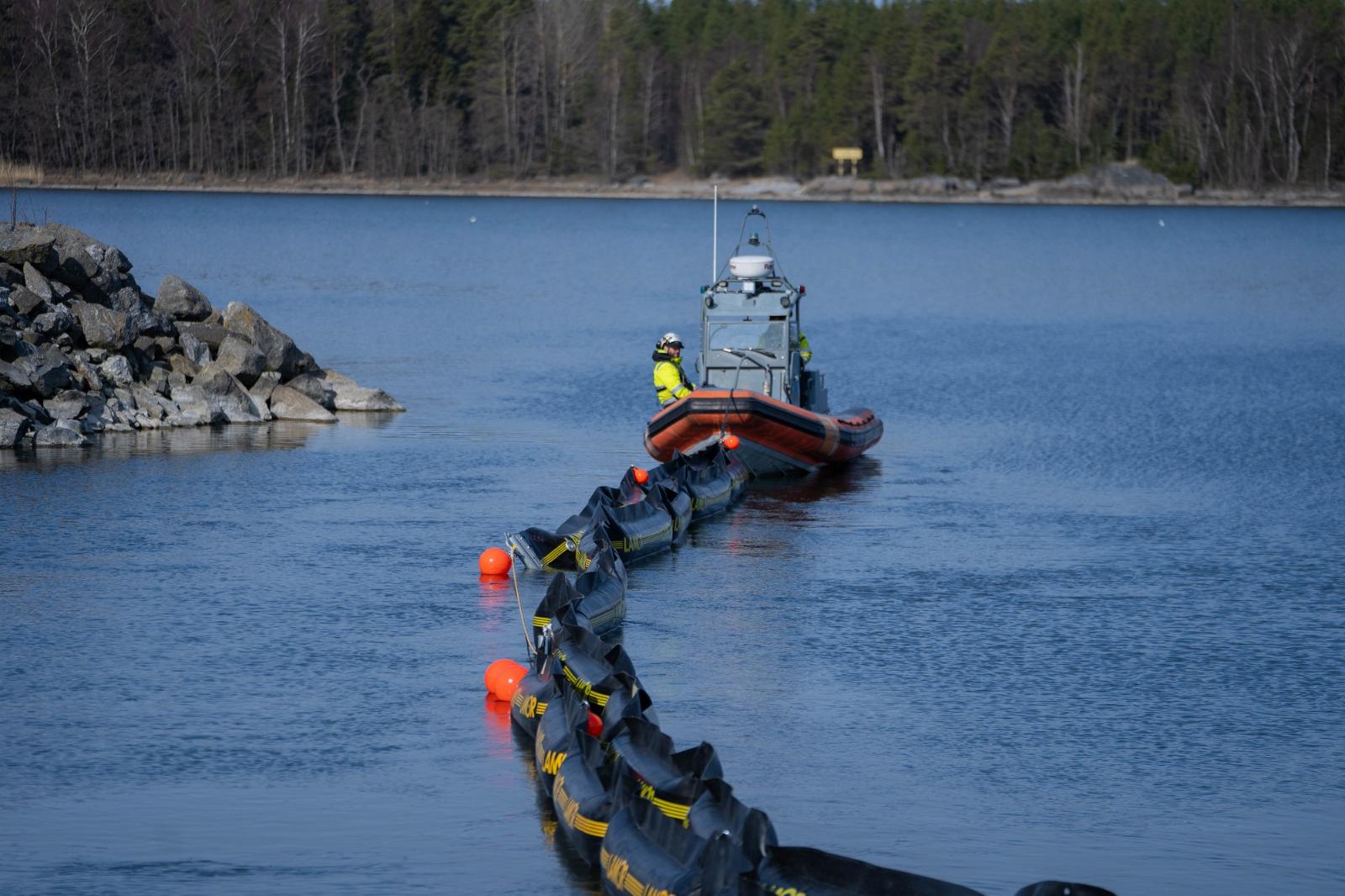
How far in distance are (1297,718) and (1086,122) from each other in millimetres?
112308

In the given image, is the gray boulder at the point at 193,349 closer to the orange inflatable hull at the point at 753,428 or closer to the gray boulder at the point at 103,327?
the gray boulder at the point at 103,327

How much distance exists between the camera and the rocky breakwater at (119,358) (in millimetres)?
22047

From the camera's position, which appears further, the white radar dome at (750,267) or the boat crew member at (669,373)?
the white radar dome at (750,267)

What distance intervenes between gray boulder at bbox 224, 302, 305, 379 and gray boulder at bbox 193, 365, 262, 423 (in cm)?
70

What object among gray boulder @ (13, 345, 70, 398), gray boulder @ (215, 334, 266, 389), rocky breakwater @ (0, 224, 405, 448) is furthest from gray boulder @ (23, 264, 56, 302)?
gray boulder @ (215, 334, 266, 389)

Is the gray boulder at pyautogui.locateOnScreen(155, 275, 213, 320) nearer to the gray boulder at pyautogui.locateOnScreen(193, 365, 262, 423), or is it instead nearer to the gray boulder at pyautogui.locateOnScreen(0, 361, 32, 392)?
the gray boulder at pyautogui.locateOnScreen(193, 365, 262, 423)

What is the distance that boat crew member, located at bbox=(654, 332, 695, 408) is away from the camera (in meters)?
20.8

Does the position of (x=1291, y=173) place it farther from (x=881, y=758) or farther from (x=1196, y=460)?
(x=881, y=758)

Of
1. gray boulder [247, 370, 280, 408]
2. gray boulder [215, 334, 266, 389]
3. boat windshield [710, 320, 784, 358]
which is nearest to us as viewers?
boat windshield [710, 320, 784, 358]

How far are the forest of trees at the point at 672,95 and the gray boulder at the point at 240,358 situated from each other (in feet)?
293

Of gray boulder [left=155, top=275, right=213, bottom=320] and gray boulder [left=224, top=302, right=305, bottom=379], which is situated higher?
gray boulder [left=155, top=275, right=213, bottom=320]

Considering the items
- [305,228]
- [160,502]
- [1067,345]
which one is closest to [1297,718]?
[160,502]

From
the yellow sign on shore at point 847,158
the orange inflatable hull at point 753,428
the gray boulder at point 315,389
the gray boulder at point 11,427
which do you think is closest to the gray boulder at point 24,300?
the gray boulder at point 11,427

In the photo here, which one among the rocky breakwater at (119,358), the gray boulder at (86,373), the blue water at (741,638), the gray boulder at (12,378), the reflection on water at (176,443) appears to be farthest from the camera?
the gray boulder at (86,373)
